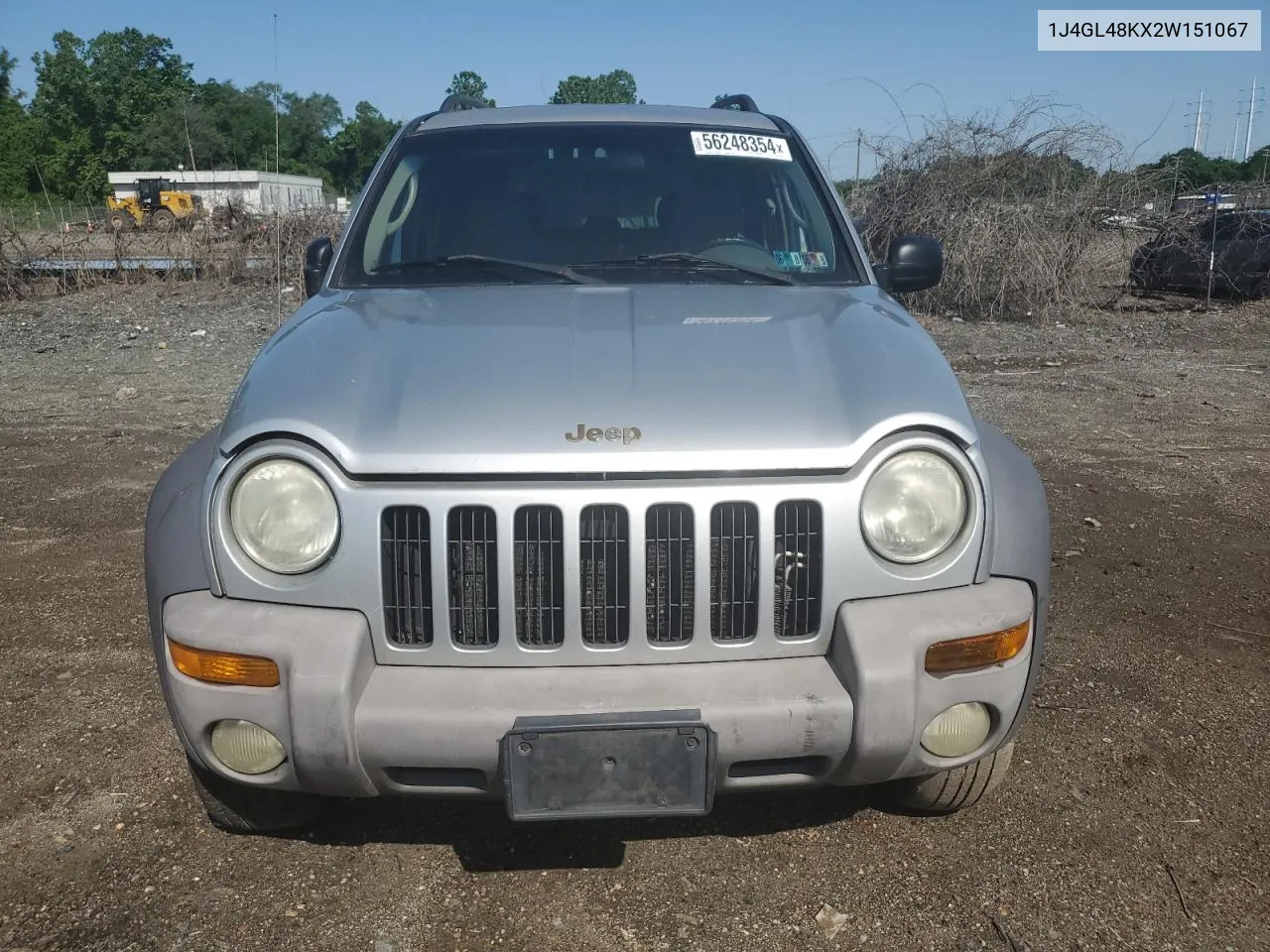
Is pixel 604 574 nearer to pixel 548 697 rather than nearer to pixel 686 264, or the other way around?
pixel 548 697

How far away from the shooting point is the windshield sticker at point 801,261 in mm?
3277

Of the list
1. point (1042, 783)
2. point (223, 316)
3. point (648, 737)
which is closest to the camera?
point (648, 737)

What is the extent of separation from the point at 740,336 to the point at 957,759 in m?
1.11

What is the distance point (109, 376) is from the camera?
1005cm

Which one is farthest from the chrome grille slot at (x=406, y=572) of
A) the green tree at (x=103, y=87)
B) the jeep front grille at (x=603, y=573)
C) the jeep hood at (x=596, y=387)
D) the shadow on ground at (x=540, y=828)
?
the green tree at (x=103, y=87)

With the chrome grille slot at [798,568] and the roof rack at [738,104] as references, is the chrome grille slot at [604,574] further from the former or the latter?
the roof rack at [738,104]

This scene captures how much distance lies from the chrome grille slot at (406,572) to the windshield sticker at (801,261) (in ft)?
5.34

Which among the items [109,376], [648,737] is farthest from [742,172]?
[109,376]

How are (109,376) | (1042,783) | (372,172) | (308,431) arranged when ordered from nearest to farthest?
(308,431), (1042,783), (372,172), (109,376)

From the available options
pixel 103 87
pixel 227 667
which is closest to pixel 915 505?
pixel 227 667

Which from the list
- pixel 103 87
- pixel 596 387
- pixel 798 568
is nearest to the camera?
pixel 798 568

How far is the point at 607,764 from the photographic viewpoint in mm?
2061

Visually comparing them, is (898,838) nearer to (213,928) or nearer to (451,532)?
(451,532)

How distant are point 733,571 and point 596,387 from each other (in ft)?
1.67
